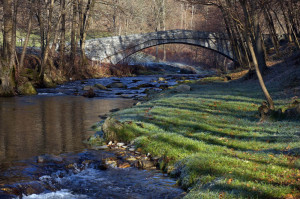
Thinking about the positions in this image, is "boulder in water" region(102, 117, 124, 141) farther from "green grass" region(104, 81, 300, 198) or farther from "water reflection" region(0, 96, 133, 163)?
"water reflection" region(0, 96, 133, 163)

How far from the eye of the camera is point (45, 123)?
16047 millimetres

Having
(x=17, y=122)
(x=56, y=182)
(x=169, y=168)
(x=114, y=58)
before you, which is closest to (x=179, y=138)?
(x=169, y=168)

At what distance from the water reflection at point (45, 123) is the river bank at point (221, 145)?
2.10 metres

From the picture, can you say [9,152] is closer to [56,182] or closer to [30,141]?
[30,141]

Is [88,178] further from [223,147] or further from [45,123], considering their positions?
[45,123]

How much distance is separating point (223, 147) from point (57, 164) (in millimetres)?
4619

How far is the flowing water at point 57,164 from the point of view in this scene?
26.0ft

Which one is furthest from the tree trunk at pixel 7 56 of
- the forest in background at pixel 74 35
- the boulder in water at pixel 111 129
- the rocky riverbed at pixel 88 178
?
the rocky riverbed at pixel 88 178

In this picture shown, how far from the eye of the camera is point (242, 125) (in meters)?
12.2

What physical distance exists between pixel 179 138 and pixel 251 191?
4.60 meters

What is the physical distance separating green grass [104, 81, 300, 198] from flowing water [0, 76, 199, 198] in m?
0.91

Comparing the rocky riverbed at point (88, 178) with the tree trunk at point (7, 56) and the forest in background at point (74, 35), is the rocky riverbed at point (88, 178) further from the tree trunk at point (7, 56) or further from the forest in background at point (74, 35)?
the tree trunk at point (7, 56)

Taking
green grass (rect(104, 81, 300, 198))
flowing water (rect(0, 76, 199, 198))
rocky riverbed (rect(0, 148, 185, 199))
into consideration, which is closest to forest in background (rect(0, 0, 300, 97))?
green grass (rect(104, 81, 300, 198))

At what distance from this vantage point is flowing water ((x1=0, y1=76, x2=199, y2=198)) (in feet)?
26.0
